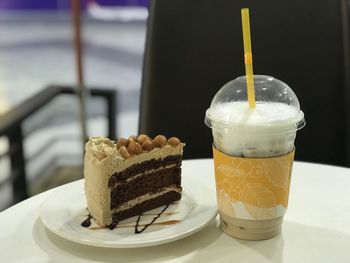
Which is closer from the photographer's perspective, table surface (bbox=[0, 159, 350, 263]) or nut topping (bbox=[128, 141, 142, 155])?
table surface (bbox=[0, 159, 350, 263])

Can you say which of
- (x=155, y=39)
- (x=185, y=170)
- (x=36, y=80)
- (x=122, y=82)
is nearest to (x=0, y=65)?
(x=36, y=80)

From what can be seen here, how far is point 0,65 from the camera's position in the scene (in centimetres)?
646

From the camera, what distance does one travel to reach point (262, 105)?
91 cm

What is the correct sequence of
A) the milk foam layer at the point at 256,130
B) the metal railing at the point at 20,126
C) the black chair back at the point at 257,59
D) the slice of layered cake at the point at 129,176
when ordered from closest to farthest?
the milk foam layer at the point at 256,130, the slice of layered cake at the point at 129,176, the black chair back at the point at 257,59, the metal railing at the point at 20,126

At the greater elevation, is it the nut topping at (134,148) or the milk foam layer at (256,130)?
the milk foam layer at (256,130)

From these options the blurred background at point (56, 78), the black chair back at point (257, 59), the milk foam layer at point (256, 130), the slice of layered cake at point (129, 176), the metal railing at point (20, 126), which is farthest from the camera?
the blurred background at point (56, 78)

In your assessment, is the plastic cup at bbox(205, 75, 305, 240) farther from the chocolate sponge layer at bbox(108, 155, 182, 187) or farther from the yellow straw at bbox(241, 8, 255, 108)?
the chocolate sponge layer at bbox(108, 155, 182, 187)

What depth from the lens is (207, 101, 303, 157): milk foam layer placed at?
2.82 feet

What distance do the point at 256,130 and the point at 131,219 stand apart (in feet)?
0.98

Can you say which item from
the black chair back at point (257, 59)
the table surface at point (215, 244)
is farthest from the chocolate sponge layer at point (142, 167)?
the black chair back at point (257, 59)

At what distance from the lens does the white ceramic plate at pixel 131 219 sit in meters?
0.88

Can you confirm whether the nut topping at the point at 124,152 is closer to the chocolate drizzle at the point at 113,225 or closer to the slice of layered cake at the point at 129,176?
the slice of layered cake at the point at 129,176

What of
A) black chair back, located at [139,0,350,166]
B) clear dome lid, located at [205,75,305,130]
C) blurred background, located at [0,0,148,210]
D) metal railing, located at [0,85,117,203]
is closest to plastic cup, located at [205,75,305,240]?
clear dome lid, located at [205,75,305,130]

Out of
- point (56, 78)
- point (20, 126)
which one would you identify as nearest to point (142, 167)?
point (20, 126)
